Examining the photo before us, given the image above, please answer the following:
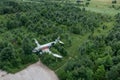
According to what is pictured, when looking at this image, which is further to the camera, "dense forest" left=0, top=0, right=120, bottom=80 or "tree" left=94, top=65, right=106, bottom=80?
"dense forest" left=0, top=0, right=120, bottom=80

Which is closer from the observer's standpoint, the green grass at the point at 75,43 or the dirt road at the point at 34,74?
the dirt road at the point at 34,74

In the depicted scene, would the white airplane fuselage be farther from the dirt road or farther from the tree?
the tree

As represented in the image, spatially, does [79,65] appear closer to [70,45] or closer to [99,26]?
[70,45]

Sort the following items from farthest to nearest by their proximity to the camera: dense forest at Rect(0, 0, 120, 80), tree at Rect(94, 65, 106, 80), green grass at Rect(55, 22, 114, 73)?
1. green grass at Rect(55, 22, 114, 73)
2. dense forest at Rect(0, 0, 120, 80)
3. tree at Rect(94, 65, 106, 80)

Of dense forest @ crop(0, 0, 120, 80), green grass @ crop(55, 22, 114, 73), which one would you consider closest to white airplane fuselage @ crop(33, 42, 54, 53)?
dense forest @ crop(0, 0, 120, 80)

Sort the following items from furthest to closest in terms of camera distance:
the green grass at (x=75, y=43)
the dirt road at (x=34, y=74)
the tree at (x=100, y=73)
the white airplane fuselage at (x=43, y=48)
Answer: the white airplane fuselage at (x=43, y=48) < the green grass at (x=75, y=43) < the dirt road at (x=34, y=74) < the tree at (x=100, y=73)

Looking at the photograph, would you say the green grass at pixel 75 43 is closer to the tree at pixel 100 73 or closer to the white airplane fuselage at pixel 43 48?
the white airplane fuselage at pixel 43 48

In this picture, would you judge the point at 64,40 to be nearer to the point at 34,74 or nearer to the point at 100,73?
the point at 34,74

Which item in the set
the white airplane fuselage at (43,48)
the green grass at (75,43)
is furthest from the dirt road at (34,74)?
the white airplane fuselage at (43,48)
